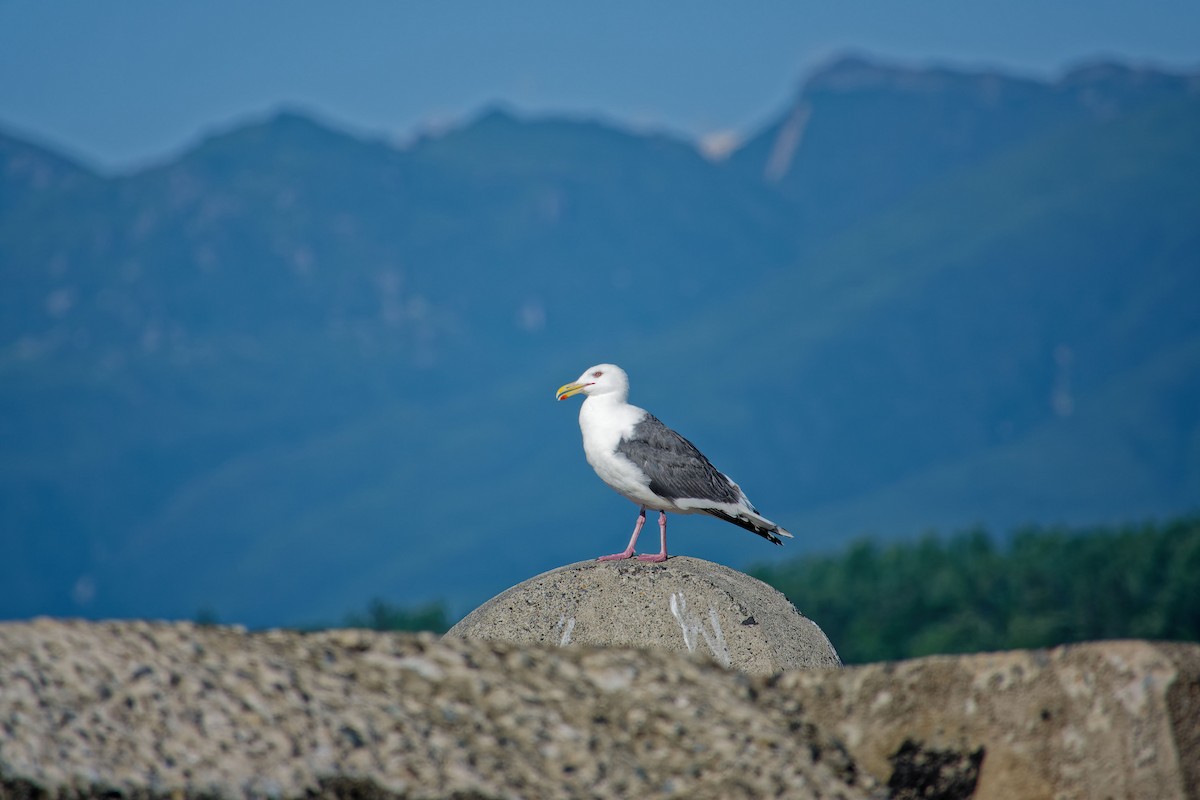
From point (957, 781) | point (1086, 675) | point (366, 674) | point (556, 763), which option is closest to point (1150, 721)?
point (1086, 675)

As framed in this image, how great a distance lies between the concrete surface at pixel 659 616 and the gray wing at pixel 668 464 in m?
2.00

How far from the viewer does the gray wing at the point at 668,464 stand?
1479 cm

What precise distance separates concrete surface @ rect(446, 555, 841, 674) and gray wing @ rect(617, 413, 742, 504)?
2.00m

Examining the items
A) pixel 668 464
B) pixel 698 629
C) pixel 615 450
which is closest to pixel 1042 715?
pixel 698 629

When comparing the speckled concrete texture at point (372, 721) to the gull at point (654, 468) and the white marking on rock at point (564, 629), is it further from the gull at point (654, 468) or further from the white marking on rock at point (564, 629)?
the gull at point (654, 468)

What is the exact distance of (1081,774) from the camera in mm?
Result: 7402

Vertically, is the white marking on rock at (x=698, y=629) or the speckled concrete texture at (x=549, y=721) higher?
the white marking on rock at (x=698, y=629)

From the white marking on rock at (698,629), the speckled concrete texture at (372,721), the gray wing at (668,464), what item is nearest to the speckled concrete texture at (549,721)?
the speckled concrete texture at (372,721)

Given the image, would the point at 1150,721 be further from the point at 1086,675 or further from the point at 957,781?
the point at 957,781

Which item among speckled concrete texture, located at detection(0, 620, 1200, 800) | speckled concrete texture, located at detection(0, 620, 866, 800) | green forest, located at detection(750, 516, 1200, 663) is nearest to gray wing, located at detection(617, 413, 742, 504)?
speckled concrete texture, located at detection(0, 620, 1200, 800)

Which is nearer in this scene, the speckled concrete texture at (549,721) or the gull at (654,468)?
the speckled concrete texture at (549,721)

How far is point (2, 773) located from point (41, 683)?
448 mm

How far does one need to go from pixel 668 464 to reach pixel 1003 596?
93644 mm

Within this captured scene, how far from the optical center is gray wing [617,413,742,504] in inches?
582
